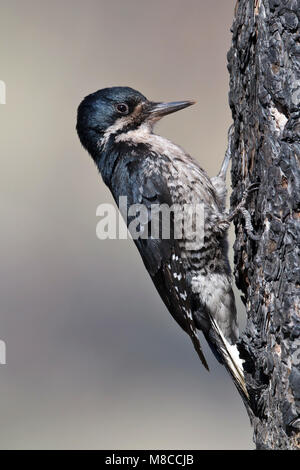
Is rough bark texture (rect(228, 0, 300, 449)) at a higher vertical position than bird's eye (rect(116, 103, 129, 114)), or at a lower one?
lower

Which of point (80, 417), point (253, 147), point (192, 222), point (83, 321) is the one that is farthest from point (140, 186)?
point (83, 321)

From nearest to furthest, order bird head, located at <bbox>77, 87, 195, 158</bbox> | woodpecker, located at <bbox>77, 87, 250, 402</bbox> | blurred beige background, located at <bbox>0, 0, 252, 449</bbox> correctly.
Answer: woodpecker, located at <bbox>77, 87, 250, 402</bbox> < bird head, located at <bbox>77, 87, 195, 158</bbox> < blurred beige background, located at <bbox>0, 0, 252, 449</bbox>

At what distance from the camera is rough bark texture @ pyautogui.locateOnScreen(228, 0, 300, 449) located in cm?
295

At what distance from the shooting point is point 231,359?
3869 mm

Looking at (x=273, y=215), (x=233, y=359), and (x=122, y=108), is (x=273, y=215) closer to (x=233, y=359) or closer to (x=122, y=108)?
(x=233, y=359)

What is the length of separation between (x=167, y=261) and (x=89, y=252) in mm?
3953

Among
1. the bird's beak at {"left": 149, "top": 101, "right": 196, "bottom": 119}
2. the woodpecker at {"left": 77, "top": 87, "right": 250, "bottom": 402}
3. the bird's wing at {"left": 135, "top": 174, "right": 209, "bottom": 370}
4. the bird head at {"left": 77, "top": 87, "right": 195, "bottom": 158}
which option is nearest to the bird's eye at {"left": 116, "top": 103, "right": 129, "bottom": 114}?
the bird head at {"left": 77, "top": 87, "right": 195, "bottom": 158}

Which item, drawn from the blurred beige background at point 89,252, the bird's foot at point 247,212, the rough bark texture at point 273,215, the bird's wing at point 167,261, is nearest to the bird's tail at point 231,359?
the bird's wing at point 167,261

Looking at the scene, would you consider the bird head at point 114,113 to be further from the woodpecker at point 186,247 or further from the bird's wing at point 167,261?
the bird's wing at point 167,261

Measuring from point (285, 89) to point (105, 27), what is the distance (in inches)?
237

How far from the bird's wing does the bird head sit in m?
0.50

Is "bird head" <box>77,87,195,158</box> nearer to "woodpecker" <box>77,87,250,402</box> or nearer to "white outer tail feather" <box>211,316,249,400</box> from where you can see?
"woodpecker" <box>77,87,250,402</box>

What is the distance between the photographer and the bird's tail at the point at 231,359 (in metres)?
3.63

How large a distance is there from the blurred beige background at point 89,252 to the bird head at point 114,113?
263cm
